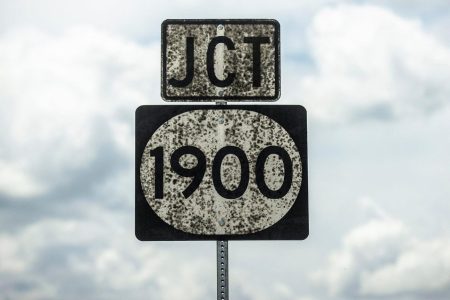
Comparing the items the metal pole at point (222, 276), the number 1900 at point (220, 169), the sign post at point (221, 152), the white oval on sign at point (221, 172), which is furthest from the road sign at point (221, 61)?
the metal pole at point (222, 276)

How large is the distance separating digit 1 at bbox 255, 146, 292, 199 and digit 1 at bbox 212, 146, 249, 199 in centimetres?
7

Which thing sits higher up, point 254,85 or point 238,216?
point 254,85

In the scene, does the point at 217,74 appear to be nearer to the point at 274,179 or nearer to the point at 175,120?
the point at 175,120

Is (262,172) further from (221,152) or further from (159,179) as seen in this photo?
(159,179)

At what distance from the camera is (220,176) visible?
15.0 feet

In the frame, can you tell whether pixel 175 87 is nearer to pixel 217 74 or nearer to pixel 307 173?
pixel 217 74

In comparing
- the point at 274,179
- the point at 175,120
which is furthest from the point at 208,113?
the point at 274,179

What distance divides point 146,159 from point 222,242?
636 mm

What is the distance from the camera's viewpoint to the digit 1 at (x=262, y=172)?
4.56m

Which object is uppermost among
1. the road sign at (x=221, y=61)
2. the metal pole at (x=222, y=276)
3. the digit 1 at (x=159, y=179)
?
the road sign at (x=221, y=61)

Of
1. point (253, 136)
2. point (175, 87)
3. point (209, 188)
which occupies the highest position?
point (175, 87)

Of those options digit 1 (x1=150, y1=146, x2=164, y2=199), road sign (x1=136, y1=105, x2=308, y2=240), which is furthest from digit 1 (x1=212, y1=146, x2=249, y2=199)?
digit 1 (x1=150, y1=146, x2=164, y2=199)

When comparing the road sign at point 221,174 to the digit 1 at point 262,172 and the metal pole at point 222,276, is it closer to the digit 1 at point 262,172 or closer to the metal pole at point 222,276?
the digit 1 at point 262,172

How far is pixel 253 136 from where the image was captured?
4.61 m
